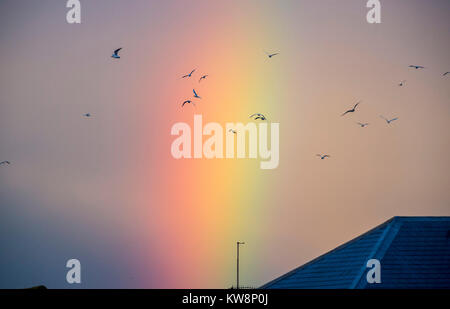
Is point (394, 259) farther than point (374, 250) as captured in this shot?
No

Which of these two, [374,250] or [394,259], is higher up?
[374,250]

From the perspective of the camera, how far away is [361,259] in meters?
148

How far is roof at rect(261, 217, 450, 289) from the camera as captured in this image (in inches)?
5551

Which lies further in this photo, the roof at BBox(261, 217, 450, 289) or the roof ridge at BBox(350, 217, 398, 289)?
the roof at BBox(261, 217, 450, 289)

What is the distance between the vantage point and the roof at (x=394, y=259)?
141m

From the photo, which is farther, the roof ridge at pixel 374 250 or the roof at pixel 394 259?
the roof at pixel 394 259

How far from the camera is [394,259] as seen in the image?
143m
